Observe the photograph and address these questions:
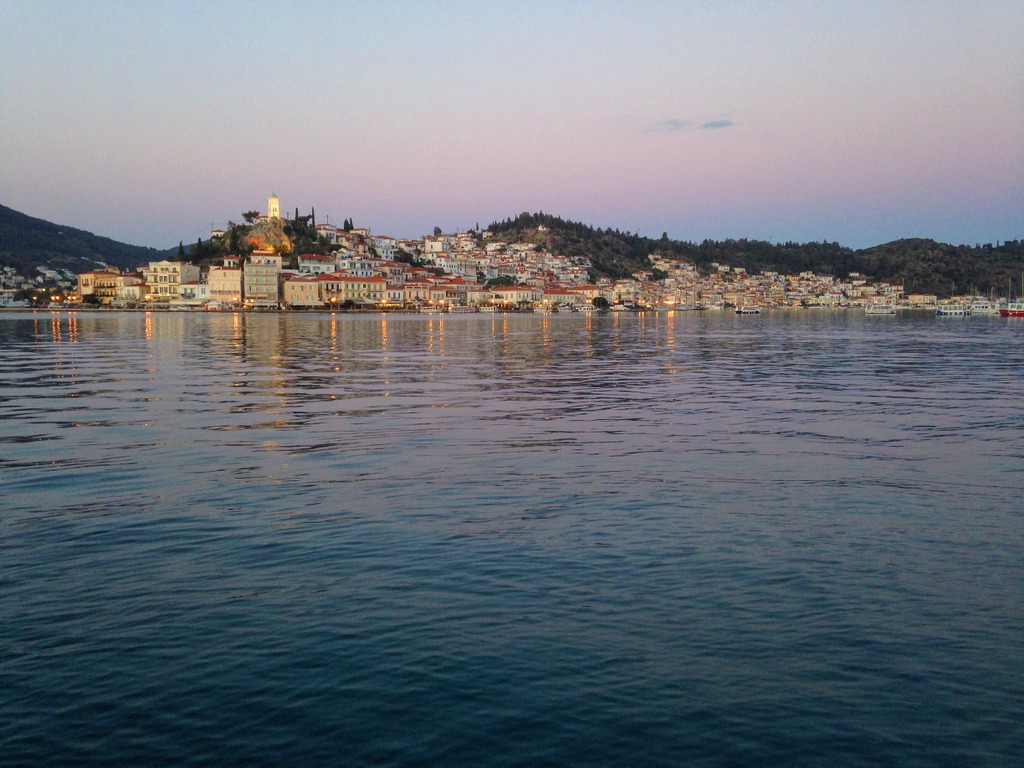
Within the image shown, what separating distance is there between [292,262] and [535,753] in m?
181

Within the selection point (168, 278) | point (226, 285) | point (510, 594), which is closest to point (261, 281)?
point (226, 285)

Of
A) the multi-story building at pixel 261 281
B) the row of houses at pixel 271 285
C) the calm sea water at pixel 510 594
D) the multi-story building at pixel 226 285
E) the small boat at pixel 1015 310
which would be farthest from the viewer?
the small boat at pixel 1015 310

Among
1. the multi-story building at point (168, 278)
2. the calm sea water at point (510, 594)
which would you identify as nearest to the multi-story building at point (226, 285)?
the multi-story building at point (168, 278)

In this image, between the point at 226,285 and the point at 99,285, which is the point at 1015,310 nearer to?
the point at 226,285

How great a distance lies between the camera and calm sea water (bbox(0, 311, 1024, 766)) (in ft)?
20.5

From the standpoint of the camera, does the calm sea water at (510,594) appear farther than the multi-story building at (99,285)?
No

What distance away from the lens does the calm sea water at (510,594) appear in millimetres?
6250

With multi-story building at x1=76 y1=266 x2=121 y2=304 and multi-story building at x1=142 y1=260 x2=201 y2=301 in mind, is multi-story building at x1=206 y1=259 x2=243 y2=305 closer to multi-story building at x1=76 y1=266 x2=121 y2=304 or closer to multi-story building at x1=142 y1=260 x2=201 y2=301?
multi-story building at x1=142 y1=260 x2=201 y2=301

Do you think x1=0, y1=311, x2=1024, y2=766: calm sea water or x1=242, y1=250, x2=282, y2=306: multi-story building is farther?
x1=242, y1=250, x2=282, y2=306: multi-story building

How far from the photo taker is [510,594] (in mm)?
8898

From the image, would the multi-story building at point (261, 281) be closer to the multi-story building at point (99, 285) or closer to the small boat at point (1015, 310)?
the multi-story building at point (99, 285)

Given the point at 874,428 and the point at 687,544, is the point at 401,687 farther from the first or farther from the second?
the point at 874,428

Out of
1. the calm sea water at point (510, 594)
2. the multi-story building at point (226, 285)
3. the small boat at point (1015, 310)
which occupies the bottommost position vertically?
the calm sea water at point (510, 594)

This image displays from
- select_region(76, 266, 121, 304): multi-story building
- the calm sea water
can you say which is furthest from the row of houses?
the calm sea water
